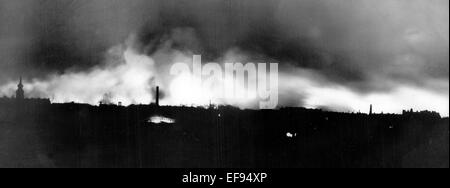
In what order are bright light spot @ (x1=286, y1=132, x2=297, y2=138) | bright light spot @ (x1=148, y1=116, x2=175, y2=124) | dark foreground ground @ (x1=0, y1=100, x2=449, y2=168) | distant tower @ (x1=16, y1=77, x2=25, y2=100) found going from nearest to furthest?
dark foreground ground @ (x1=0, y1=100, x2=449, y2=168), bright light spot @ (x1=148, y1=116, x2=175, y2=124), distant tower @ (x1=16, y1=77, x2=25, y2=100), bright light spot @ (x1=286, y1=132, x2=297, y2=138)

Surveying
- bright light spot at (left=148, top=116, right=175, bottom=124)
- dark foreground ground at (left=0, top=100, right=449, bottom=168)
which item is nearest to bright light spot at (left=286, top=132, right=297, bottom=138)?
dark foreground ground at (left=0, top=100, right=449, bottom=168)

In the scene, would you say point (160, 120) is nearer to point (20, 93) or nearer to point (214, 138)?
point (214, 138)

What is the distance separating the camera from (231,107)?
3634 cm

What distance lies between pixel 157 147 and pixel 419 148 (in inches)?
781

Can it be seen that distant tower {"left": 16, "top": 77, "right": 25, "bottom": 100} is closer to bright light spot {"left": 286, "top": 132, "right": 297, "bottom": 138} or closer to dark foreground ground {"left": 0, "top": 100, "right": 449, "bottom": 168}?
dark foreground ground {"left": 0, "top": 100, "right": 449, "bottom": 168}

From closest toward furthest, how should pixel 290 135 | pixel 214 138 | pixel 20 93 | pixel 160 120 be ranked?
pixel 214 138 < pixel 160 120 < pixel 290 135 < pixel 20 93

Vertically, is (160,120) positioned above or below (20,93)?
below

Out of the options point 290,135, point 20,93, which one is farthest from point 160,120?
point 20,93

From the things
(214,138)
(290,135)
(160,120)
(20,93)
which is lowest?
(214,138)

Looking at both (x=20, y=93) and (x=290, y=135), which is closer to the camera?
(x=290, y=135)

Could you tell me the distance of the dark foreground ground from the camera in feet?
96.8

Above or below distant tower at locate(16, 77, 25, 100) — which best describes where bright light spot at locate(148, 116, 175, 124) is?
below

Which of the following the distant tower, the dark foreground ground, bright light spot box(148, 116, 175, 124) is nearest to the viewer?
the dark foreground ground

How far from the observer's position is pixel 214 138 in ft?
112
